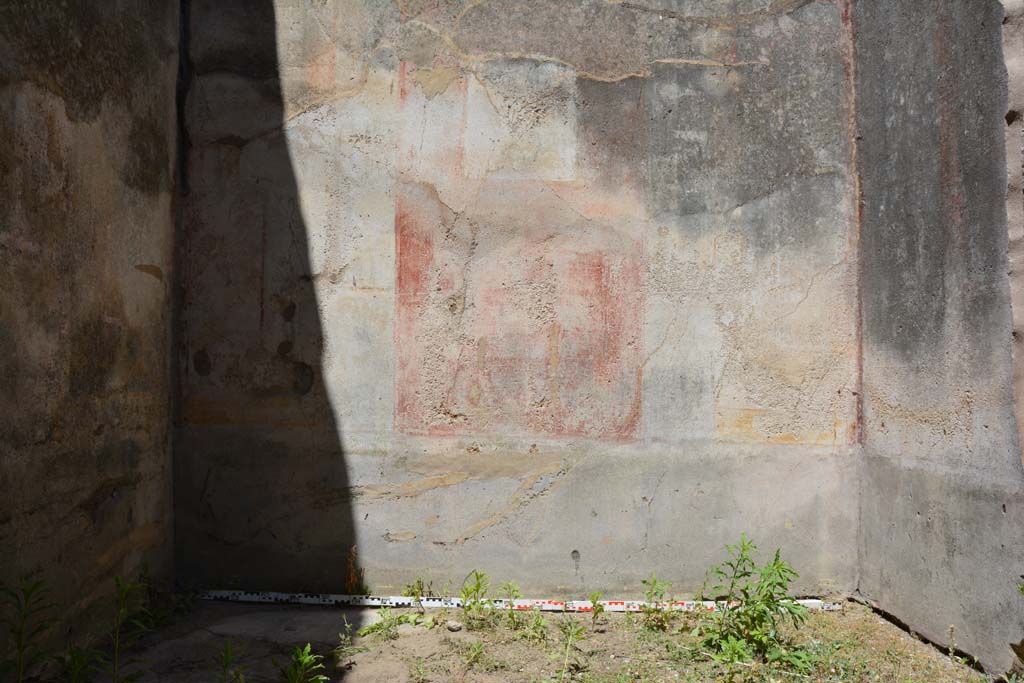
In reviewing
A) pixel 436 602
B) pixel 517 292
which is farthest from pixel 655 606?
pixel 517 292

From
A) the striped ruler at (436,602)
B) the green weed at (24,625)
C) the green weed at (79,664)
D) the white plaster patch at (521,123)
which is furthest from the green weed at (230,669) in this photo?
the white plaster patch at (521,123)

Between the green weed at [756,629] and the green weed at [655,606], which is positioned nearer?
the green weed at [756,629]

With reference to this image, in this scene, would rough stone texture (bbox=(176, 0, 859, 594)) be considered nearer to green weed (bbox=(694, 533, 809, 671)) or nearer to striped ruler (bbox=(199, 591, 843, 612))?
striped ruler (bbox=(199, 591, 843, 612))

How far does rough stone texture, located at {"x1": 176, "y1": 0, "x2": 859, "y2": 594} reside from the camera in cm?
356

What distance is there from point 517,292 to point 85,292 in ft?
5.55

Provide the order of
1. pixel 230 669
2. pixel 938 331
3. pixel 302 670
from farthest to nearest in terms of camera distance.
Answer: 1. pixel 938 331
2. pixel 230 669
3. pixel 302 670

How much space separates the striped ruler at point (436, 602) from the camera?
3461mm

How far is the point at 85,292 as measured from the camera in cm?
288

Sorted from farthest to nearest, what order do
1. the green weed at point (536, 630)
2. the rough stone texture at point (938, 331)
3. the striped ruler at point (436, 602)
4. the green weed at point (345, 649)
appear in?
the striped ruler at point (436, 602) → the green weed at point (536, 630) → the green weed at point (345, 649) → the rough stone texture at point (938, 331)

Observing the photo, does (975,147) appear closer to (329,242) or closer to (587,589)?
(587,589)

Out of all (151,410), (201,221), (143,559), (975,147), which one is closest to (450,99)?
(201,221)

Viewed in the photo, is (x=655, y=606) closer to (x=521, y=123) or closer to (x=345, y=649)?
(x=345, y=649)

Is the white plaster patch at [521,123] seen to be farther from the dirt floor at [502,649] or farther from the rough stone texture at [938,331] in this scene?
the dirt floor at [502,649]

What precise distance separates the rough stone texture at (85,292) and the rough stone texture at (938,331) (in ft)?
9.93
